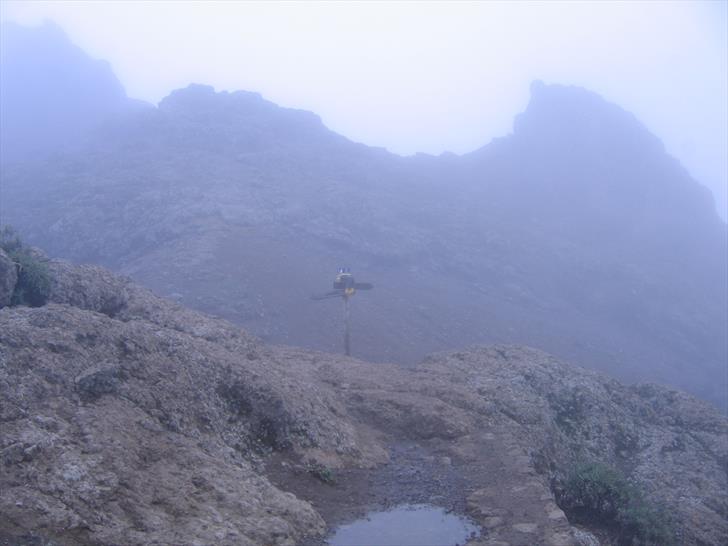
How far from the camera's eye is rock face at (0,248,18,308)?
451 inches

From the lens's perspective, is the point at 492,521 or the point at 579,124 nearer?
the point at 492,521

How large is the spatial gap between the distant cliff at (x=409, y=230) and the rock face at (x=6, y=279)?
2273cm

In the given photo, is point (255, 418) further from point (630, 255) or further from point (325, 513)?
point (630, 255)

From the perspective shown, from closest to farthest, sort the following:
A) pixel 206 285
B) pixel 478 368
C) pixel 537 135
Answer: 1. pixel 478 368
2. pixel 206 285
3. pixel 537 135

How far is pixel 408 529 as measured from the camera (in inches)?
309

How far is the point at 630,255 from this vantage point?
6506 cm

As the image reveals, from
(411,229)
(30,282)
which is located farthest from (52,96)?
(30,282)

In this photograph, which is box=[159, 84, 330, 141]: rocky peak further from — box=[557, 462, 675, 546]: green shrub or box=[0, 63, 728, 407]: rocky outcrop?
box=[557, 462, 675, 546]: green shrub

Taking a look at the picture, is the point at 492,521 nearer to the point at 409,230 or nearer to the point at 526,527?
the point at 526,527

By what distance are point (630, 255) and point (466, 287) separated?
24025mm

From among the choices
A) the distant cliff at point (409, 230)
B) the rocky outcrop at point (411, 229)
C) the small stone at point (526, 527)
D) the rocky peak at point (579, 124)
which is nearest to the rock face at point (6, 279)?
the small stone at point (526, 527)

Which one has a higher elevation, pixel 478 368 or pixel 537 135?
pixel 537 135

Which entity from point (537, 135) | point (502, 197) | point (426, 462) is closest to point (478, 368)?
point (426, 462)

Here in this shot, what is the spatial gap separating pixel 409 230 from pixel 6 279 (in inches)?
1737
